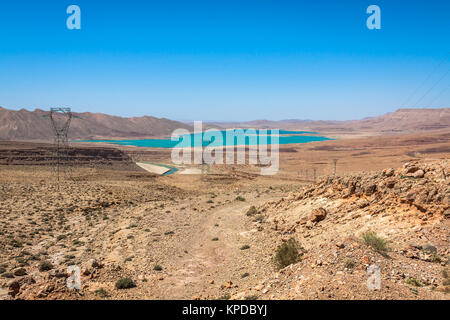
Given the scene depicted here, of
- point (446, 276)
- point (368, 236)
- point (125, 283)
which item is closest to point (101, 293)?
point (125, 283)

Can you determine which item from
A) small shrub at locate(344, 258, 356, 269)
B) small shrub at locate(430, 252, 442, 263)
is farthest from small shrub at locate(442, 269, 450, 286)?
small shrub at locate(344, 258, 356, 269)

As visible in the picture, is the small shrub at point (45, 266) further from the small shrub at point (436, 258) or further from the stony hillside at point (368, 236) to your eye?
the small shrub at point (436, 258)

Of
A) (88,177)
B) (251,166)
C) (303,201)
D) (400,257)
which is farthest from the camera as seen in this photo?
(251,166)

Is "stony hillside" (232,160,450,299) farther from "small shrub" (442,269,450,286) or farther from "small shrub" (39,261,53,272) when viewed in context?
"small shrub" (39,261,53,272)

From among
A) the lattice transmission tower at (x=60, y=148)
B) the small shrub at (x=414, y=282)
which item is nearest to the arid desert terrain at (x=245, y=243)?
the small shrub at (x=414, y=282)

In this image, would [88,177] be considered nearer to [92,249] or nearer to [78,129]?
[92,249]

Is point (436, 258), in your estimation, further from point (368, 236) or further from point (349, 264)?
point (349, 264)

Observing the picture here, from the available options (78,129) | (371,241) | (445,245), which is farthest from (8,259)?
(78,129)
